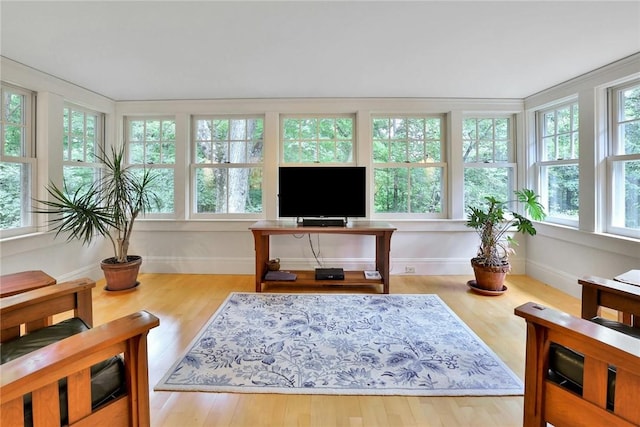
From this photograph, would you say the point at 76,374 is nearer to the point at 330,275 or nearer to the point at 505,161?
the point at 330,275

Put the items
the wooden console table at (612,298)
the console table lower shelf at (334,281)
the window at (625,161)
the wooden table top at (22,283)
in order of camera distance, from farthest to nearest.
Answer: the console table lower shelf at (334,281) < the window at (625,161) < the wooden table top at (22,283) < the wooden console table at (612,298)

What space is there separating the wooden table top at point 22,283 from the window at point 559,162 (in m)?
4.47

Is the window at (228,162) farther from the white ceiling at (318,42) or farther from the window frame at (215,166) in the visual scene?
the white ceiling at (318,42)

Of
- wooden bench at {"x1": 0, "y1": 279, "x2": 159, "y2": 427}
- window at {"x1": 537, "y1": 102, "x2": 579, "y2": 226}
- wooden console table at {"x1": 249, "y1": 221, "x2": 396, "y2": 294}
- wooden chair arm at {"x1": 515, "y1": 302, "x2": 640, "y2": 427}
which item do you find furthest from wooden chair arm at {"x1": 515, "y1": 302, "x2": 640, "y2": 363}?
window at {"x1": 537, "y1": 102, "x2": 579, "y2": 226}

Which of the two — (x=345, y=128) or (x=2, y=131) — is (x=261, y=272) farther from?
(x=2, y=131)

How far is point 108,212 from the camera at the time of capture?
3125mm

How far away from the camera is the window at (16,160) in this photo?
260 centimetres

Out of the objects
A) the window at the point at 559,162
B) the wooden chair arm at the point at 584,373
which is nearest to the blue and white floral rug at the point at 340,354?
the wooden chair arm at the point at 584,373

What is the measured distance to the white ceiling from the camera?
1775mm

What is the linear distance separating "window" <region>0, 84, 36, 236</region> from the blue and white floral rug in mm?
2116

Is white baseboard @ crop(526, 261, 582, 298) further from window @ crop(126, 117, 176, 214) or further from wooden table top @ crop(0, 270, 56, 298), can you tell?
window @ crop(126, 117, 176, 214)

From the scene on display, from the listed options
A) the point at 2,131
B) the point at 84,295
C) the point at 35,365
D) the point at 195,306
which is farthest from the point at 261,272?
the point at 2,131

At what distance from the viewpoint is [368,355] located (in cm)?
190

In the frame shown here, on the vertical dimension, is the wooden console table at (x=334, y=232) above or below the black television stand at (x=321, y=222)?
below
